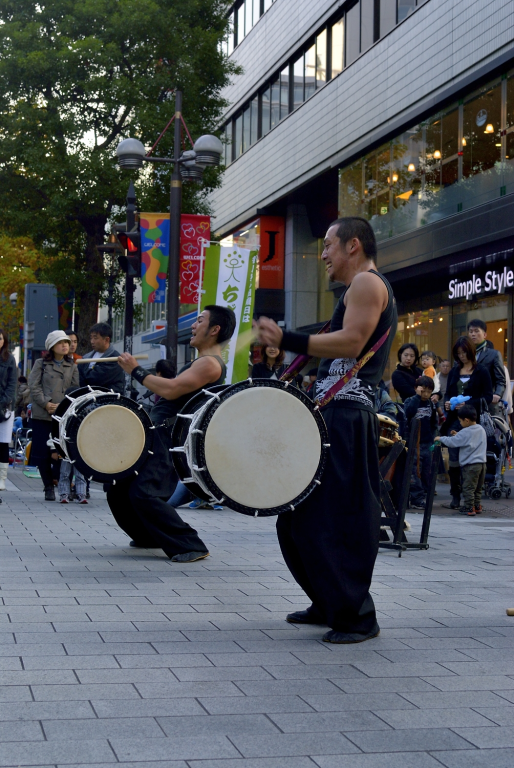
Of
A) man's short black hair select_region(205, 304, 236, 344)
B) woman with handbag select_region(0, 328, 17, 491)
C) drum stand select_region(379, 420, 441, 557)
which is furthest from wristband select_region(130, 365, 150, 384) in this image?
woman with handbag select_region(0, 328, 17, 491)

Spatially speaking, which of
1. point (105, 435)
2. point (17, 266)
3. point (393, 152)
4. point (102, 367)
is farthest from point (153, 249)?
point (17, 266)

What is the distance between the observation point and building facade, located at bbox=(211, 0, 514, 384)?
20.0m

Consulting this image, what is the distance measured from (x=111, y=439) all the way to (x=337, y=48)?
23.0 meters

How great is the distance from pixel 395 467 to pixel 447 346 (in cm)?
1460

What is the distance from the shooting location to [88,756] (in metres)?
3.04

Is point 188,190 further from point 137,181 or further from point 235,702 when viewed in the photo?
point 235,702

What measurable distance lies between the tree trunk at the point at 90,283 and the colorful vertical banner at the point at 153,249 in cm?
1028

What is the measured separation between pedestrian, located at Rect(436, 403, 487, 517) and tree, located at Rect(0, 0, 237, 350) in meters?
16.3

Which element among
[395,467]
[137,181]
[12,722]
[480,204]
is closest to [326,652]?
[12,722]

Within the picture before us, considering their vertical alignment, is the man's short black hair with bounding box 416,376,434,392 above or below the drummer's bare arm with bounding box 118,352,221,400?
above

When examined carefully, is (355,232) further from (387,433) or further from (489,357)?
(489,357)

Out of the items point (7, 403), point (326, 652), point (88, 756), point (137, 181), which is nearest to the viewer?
point (88, 756)

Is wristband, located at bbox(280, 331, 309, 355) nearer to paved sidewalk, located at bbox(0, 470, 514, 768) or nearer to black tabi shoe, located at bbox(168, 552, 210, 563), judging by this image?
paved sidewalk, located at bbox(0, 470, 514, 768)

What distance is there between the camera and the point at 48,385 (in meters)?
12.0
